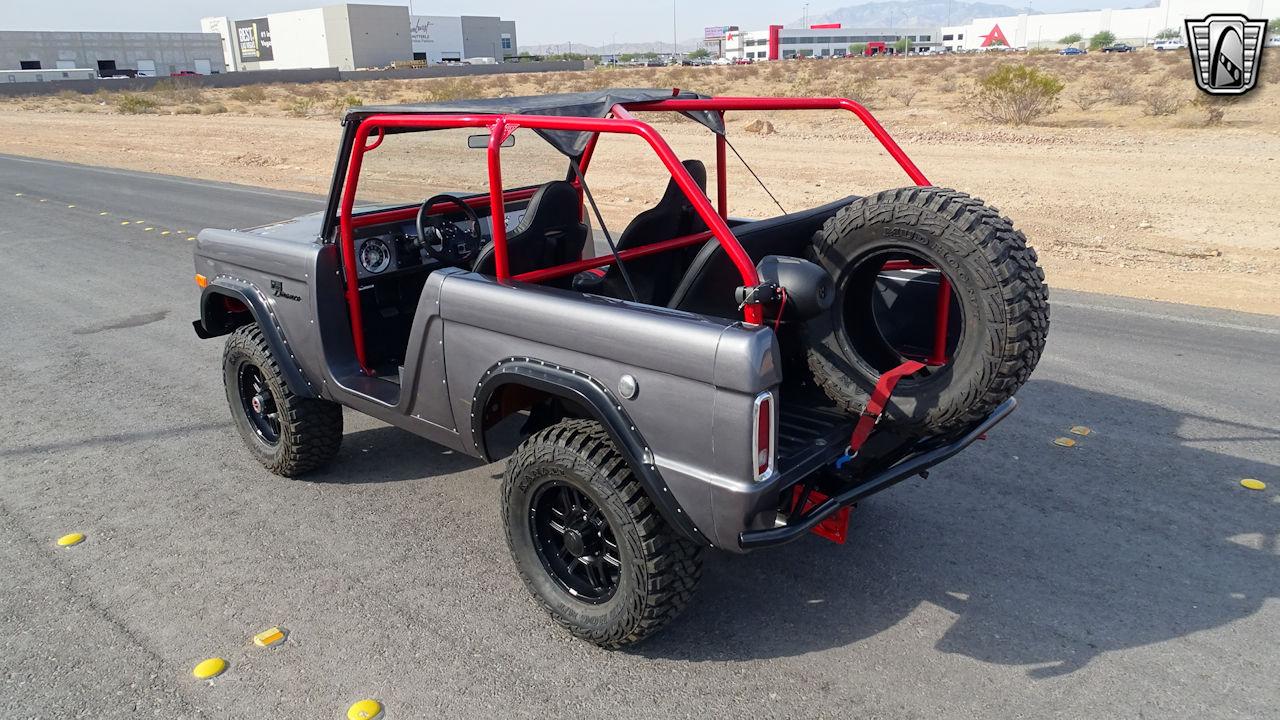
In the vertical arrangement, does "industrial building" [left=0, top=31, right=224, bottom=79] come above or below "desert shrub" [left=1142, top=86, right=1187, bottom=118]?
above

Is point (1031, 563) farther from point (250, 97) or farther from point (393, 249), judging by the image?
point (250, 97)

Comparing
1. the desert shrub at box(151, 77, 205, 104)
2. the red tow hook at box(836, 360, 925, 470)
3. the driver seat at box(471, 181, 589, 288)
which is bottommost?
the red tow hook at box(836, 360, 925, 470)

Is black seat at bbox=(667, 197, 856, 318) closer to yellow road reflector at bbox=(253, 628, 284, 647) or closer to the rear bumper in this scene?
the rear bumper

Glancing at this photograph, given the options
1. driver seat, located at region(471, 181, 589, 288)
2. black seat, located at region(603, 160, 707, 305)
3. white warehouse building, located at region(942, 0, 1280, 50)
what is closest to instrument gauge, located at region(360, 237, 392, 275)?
driver seat, located at region(471, 181, 589, 288)

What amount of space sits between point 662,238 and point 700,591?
1.66 m

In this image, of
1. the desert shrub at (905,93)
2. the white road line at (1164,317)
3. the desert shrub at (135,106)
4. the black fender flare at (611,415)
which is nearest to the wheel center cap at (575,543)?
the black fender flare at (611,415)

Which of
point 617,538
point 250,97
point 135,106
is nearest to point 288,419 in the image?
point 617,538

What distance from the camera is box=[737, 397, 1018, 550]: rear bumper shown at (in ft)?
9.45

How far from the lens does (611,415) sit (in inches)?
121

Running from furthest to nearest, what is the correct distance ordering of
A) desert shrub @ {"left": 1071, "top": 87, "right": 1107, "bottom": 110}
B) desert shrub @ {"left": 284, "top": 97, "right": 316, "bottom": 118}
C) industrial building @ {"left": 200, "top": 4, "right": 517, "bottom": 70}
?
industrial building @ {"left": 200, "top": 4, "right": 517, "bottom": 70} < desert shrub @ {"left": 284, "top": 97, "right": 316, "bottom": 118} < desert shrub @ {"left": 1071, "top": 87, "right": 1107, "bottom": 110}

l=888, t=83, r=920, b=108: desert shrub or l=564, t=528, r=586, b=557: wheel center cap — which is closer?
l=564, t=528, r=586, b=557: wheel center cap

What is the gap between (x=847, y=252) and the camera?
3365 millimetres

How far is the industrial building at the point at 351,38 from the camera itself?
327 ft

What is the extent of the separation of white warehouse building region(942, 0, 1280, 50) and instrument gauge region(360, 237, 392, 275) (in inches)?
4243
